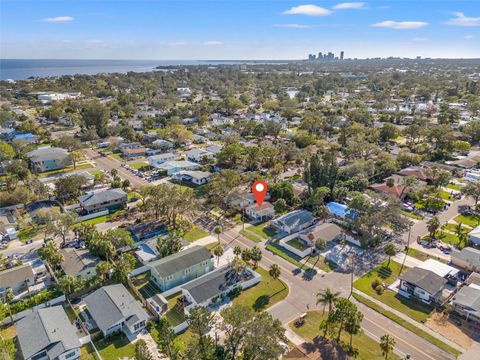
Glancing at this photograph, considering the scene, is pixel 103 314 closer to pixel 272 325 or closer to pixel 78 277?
pixel 78 277

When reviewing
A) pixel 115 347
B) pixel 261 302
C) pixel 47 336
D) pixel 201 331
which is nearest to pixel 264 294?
pixel 261 302

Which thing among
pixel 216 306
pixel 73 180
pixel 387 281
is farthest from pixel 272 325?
pixel 73 180

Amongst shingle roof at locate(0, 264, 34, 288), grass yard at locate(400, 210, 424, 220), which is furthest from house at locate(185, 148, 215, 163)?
shingle roof at locate(0, 264, 34, 288)

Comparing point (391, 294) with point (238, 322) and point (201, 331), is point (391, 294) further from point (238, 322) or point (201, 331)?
point (201, 331)

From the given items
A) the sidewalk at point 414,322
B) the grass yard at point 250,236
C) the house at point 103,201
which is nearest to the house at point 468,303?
the sidewalk at point 414,322

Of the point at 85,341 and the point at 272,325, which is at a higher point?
the point at 272,325
